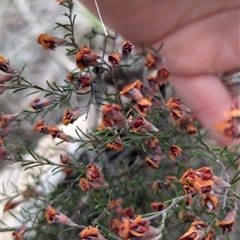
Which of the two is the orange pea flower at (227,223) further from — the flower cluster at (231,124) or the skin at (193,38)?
the skin at (193,38)

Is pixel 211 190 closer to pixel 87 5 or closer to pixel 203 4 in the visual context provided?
pixel 87 5

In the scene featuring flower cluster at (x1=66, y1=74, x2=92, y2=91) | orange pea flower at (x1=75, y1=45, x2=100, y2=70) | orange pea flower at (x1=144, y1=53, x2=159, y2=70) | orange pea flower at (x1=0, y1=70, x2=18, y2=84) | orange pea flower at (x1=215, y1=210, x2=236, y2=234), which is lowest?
orange pea flower at (x1=215, y1=210, x2=236, y2=234)

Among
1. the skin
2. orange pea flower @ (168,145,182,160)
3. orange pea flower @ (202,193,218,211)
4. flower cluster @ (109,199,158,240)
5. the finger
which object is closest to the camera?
flower cluster @ (109,199,158,240)

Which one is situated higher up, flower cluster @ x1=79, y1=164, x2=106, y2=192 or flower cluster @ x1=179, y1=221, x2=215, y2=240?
flower cluster @ x1=79, y1=164, x2=106, y2=192

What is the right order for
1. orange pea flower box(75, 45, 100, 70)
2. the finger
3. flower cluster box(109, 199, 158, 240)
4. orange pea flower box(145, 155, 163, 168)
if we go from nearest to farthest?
flower cluster box(109, 199, 158, 240) → orange pea flower box(75, 45, 100, 70) → orange pea flower box(145, 155, 163, 168) → the finger

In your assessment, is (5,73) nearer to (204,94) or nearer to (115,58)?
(115,58)

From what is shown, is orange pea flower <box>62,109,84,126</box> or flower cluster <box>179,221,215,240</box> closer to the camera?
flower cluster <box>179,221,215,240</box>

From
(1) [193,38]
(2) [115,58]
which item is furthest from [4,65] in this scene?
(1) [193,38]

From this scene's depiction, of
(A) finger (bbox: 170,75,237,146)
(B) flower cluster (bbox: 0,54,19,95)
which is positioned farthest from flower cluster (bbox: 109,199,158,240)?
(A) finger (bbox: 170,75,237,146)

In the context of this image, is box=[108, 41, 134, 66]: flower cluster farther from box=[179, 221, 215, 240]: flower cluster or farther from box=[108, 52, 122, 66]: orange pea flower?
box=[179, 221, 215, 240]: flower cluster

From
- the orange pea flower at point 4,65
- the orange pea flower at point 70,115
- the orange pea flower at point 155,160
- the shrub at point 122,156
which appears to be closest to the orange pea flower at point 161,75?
the shrub at point 122,156
